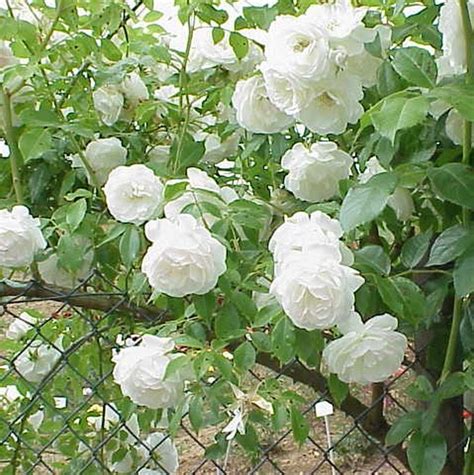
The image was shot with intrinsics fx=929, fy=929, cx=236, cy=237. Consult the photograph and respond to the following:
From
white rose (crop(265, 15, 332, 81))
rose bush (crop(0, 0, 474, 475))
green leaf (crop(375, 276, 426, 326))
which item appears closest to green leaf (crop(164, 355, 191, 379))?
rose bush (crop(0, 0, 474, 475))

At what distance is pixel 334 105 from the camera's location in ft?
3.34

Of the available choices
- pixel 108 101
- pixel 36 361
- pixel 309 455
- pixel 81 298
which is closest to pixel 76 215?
pixel 81 298

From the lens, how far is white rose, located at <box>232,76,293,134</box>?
1142mm

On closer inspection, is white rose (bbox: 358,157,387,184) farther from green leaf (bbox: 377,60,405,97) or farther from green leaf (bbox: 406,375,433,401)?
green leaf (bbox: 406,375,433,401)

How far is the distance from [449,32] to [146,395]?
52 cm

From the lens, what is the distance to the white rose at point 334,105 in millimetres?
1009

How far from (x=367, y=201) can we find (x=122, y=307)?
553 mm

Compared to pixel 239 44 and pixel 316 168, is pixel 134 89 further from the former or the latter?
pixel 316 168

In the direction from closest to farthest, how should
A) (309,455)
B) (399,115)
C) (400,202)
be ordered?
(399,115) → (400,202) → (309,455)

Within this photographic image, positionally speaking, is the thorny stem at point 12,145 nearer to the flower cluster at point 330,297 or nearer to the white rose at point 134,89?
the white rose at point 134,89

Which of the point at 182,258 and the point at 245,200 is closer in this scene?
the point at 182,258

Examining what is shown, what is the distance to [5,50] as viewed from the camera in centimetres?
140

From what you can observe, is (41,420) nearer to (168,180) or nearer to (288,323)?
(168,180)

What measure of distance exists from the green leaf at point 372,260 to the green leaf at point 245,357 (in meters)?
0.16
